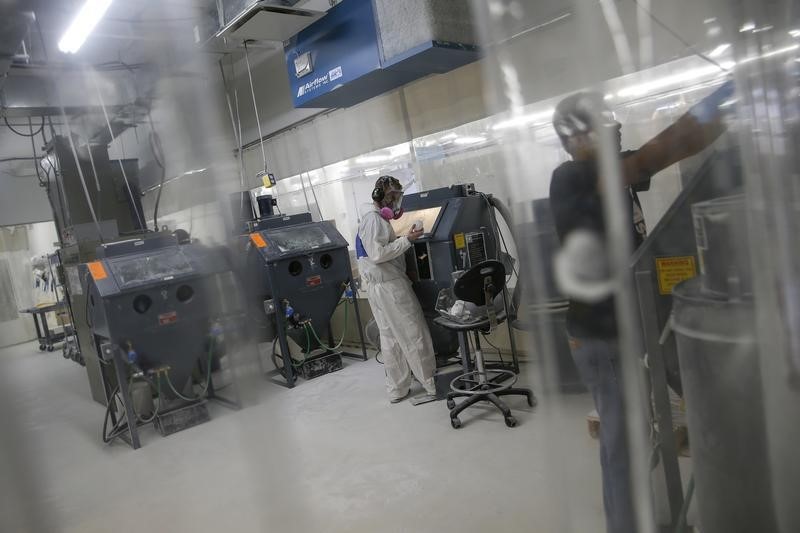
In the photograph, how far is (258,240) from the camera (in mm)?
4574

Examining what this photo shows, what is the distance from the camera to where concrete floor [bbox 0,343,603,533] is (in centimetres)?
99

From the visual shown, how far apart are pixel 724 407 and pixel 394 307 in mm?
2665

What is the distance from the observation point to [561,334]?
936mm

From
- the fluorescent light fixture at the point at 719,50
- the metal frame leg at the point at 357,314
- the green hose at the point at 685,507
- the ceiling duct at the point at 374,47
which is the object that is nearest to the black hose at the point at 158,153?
the fluorescent light fixture at the point at 719,50

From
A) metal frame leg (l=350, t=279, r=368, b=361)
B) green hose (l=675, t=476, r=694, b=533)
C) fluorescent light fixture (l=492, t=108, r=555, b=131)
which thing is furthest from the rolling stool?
fluorescent light fixture (l=492, t=108, r=555, b=131)

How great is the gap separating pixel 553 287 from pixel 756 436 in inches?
22.5

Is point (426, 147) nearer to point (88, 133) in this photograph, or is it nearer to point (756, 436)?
point (88, 133)

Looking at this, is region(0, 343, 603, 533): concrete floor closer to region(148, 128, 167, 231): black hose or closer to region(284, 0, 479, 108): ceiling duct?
region(148, 128, 167, 231): black hose

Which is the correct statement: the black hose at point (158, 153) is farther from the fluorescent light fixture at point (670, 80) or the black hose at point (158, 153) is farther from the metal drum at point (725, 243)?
the metal drum at point (725, 243)

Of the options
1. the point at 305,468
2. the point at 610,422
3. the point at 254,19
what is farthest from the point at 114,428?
the point at 610,422

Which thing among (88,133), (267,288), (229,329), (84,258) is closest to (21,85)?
(88,133)

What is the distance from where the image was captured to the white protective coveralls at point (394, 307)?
140 inches

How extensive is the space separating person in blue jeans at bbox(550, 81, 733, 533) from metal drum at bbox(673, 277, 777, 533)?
0.25 m

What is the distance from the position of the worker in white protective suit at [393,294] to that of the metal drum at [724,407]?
2524mm
